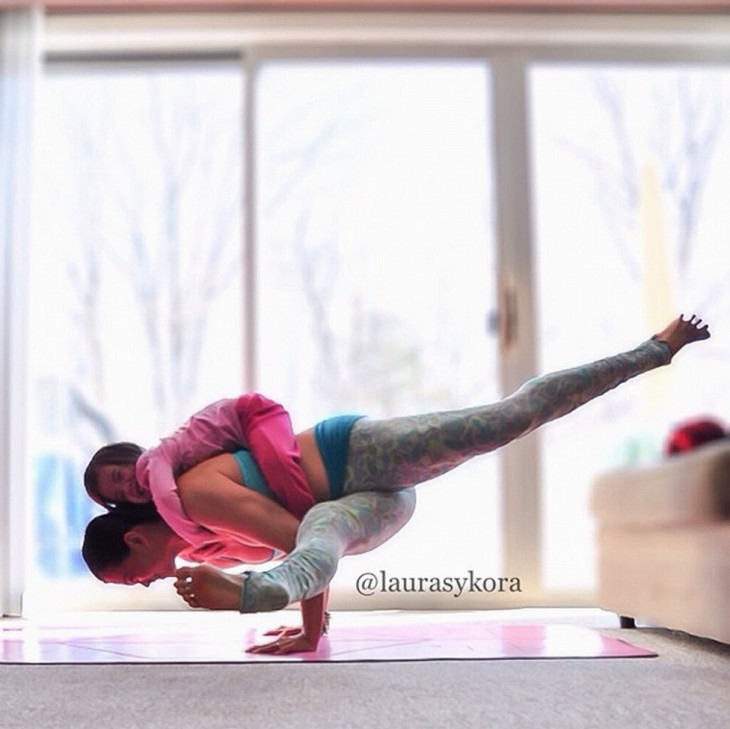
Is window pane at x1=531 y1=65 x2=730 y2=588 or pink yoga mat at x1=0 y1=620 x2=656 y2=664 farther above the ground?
window pane at x1=531 y1=65 x2=730 y2=588

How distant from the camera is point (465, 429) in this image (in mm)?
1972

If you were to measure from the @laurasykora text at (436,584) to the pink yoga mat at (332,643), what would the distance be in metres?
0.67

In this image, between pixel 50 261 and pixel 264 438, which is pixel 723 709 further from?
pixel 50 261

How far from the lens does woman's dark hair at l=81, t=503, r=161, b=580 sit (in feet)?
6.68

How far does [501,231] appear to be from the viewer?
3.66m

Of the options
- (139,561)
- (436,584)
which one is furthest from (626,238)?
(139,561)

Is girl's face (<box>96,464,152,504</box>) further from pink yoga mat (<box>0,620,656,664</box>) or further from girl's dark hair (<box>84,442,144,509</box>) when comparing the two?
pink yoga mat (<box>0,620,656,664</box>)

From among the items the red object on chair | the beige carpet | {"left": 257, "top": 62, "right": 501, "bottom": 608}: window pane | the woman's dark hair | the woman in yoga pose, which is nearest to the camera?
the beige carpet

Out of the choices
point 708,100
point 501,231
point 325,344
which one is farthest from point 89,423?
point 708,100

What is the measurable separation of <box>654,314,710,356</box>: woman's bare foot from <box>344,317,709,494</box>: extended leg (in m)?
0.06

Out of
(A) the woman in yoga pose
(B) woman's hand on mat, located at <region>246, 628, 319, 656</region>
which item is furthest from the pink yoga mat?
(A) the woman in yoga pose

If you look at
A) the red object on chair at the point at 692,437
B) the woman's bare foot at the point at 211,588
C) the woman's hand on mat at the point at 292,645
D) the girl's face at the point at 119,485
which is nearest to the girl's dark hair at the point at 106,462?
the girl's face at the point at 119,485

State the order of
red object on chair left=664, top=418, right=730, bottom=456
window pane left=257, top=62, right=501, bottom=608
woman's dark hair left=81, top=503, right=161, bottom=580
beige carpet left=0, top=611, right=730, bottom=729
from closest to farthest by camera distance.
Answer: beige carpet left=0, top=611, right=730, bottom=729
woman's dark hair left=81, top=503, right=161, bottom=580
red object on chair left=664, top=418, right=730, bottom=456
window pane left=257, top=62, right=501, bottom=608

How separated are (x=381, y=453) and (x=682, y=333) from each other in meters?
0.65
